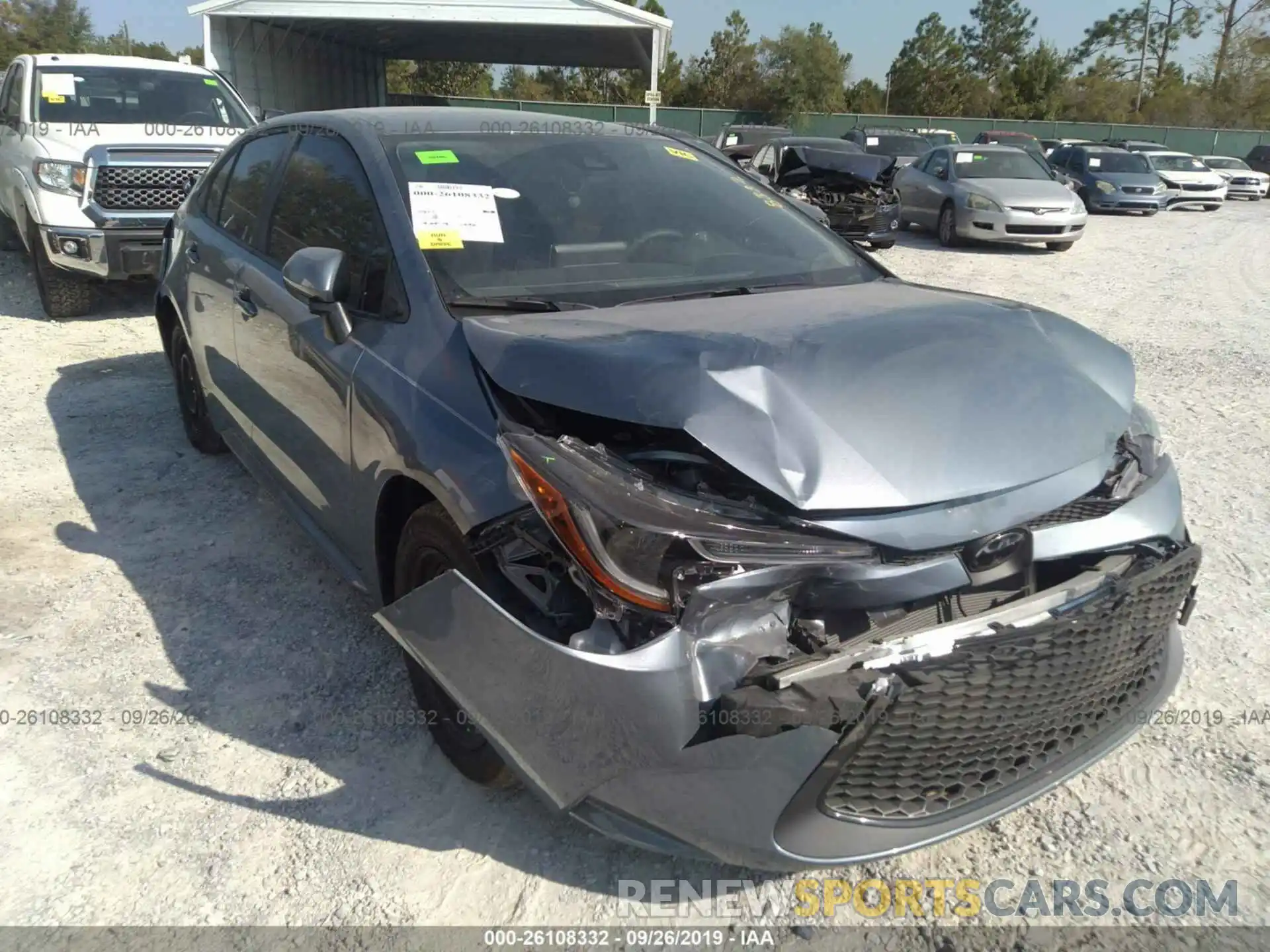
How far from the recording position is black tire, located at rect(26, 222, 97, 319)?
26.0ft

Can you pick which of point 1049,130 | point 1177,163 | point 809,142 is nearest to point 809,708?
point 809,142

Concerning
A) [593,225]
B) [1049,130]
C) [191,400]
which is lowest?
[191,400]

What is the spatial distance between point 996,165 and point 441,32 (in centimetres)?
2032

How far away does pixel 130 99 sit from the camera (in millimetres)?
8844

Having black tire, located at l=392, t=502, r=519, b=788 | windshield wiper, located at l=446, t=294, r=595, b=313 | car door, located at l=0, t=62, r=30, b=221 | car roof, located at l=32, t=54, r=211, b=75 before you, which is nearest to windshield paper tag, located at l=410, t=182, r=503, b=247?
windshield wiper, located at l=446, t=294, r=595, b=313

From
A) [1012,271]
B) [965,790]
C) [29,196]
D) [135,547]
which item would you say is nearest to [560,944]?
[965,790]

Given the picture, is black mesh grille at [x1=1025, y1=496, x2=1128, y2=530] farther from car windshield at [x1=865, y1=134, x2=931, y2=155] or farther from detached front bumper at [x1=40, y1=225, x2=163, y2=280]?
car windshield at [x1=865, y1=134, x2=931, y2=155]

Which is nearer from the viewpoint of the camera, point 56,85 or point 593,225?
point 593,225

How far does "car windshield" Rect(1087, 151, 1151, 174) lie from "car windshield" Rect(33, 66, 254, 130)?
17.4 meters

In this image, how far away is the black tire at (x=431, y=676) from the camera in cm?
237

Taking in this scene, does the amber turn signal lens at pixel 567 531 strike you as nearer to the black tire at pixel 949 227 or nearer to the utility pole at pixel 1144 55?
the black tire at pixel 949 227

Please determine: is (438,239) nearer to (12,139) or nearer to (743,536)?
(743,536)

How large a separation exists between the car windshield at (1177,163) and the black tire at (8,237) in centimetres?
2219

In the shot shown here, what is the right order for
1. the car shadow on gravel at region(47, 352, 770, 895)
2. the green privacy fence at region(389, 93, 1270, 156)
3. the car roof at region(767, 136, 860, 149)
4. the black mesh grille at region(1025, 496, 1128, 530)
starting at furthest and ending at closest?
the green privacy fence at region(389, 93, 1270, 156), the car roof at region(767, 136, 860, 149), the car shadow on gravel at region(47, 352, 770, 895), the black mesh grille at region(1025, 496, 1128, 530)
